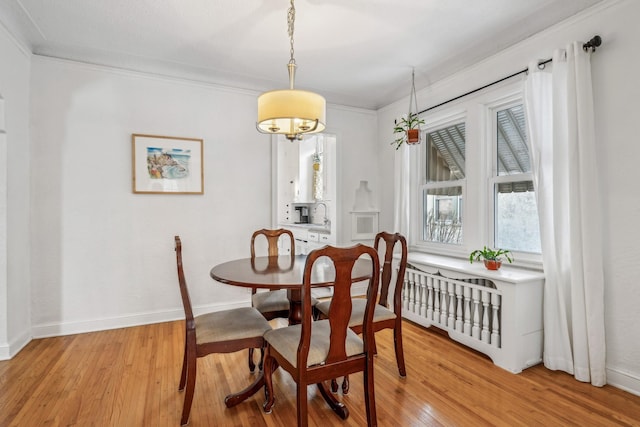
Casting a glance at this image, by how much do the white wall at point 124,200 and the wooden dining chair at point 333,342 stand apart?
209cm

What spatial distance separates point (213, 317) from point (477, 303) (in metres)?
1.99

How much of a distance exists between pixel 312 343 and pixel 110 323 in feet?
8.31

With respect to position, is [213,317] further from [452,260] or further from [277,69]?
[277,69]

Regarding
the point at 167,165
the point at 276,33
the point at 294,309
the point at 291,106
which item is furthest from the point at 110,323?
the point at 276,33

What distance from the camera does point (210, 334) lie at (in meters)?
1.90

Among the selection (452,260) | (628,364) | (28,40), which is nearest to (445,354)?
(452,260)

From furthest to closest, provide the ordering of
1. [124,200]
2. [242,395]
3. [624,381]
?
[124,200] < [624,381] < [242,395]

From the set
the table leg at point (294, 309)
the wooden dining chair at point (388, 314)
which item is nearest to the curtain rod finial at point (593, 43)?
the wooden dining chair at point (388, 314)

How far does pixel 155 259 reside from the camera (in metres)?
3.44

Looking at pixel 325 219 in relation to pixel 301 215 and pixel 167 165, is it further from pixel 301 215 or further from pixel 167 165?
pixel 167 165

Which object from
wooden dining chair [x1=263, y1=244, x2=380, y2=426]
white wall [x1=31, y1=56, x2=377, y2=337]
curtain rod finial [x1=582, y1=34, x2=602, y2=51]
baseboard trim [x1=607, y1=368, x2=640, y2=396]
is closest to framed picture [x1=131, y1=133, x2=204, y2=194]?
white wall [x1=31, y1=56, x2=377, y2=337]

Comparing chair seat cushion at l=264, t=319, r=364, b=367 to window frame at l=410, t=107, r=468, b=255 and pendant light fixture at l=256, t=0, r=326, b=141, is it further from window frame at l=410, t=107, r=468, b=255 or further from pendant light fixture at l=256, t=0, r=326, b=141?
window frame at l=410, t=107, r=468, b=255

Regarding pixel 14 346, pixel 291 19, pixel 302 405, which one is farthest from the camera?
pixel 14 346

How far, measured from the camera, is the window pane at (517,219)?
280cm
